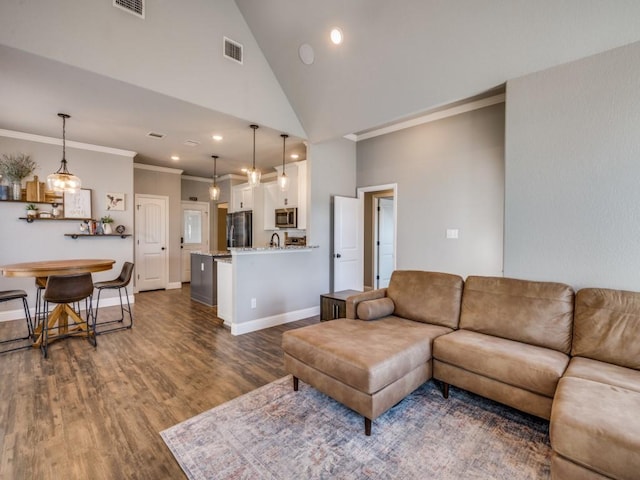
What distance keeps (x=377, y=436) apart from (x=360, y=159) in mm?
4521

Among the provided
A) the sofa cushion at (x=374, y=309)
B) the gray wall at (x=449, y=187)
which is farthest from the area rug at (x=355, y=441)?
the gray wall at (x=449, y=187)

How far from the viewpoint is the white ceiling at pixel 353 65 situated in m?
2.40

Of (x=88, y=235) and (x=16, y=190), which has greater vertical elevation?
(x=16, y=190)

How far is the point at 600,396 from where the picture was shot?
1.57m

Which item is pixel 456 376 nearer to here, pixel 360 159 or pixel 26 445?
pixel 26 445

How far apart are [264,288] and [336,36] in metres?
3.21

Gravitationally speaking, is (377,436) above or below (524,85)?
below

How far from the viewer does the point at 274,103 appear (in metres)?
4.21

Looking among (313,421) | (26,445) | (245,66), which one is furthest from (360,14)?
(26,445)

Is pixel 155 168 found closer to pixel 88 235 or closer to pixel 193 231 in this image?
pixel 193 231

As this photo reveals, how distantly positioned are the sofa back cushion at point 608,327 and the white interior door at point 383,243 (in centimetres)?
451

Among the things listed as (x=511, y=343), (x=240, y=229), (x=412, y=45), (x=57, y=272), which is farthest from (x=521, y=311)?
(x=240, y=229)

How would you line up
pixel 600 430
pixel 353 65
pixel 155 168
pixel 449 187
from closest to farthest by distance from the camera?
pixel 600 430
pixel 353 65
pixel 449 187
pixel 155 168

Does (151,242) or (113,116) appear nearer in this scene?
(113,116)
